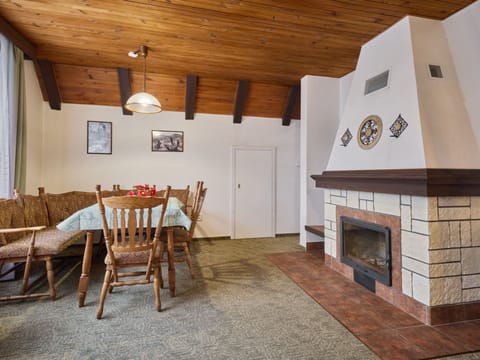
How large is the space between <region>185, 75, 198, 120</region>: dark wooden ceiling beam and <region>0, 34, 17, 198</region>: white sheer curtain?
7.09 feet

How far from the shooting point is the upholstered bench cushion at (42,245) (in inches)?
91.3

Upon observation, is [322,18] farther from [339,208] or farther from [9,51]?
[9,51]

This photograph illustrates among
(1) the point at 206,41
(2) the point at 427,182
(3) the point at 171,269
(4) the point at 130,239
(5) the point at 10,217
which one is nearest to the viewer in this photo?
(2) the point at 427,182

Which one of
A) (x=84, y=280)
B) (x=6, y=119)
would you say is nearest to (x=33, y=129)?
(x=6, y=119)

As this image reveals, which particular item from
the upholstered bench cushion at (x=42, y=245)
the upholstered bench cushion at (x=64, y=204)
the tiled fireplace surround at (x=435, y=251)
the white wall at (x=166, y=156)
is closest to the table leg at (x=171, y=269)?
the upholstered bench cushion at (x=42, y=245)

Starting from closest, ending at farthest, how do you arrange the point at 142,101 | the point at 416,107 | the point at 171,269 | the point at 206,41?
the point at 416,107 → the point at 171,269 → the point at 142,101 → the point at 206,41

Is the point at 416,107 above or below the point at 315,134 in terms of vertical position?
below

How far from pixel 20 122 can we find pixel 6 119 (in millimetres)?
309

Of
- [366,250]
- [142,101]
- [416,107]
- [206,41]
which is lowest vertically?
[366,250]

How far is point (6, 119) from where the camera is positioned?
2957 millimetres

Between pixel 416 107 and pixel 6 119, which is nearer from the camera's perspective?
pixel 416 107

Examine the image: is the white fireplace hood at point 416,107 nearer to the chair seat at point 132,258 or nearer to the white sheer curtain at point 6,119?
the chair seat at point 132,258

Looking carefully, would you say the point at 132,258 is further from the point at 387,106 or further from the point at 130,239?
the point at 387,106

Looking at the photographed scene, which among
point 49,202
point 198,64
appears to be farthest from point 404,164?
point 49,202
